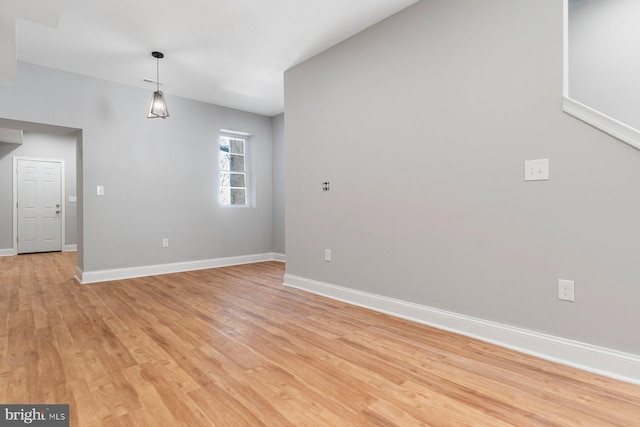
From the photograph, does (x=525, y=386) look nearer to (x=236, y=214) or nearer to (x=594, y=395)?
(x=594, y=395)

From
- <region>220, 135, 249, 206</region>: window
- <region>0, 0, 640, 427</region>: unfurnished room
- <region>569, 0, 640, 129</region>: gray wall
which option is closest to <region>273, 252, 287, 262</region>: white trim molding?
<region>220, 135, 249, 206</region>: window

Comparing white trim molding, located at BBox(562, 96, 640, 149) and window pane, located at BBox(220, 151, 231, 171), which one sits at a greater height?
window pane, located at BBox(220, 151, 231, 171)

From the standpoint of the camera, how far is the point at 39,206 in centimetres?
733

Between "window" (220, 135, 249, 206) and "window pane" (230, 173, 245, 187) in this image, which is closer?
"window" (220, 135, 249, 206)

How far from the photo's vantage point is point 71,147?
7754 mm

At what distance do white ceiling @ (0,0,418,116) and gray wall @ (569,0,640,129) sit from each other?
1.25 metres

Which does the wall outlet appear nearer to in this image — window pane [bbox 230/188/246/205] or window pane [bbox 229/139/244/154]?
window pane [bbox 230/188/246/205]

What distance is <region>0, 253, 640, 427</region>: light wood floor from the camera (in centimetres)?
148

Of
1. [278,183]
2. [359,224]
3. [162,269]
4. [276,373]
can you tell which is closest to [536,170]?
[359,224]

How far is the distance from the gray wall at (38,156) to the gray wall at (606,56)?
7.80m

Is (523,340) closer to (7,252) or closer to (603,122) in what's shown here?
(603,122)

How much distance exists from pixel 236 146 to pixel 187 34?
9.16ft

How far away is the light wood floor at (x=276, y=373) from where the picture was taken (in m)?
1.48

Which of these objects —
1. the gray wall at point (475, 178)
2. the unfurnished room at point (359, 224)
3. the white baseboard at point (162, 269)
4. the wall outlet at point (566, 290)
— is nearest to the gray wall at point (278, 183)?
the white baseboard at point (162, 269)
